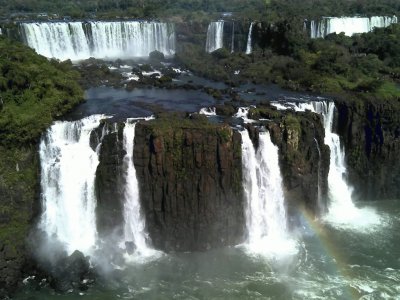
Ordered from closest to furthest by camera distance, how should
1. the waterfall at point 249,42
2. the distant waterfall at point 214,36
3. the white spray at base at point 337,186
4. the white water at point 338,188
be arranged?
the white spray at base at point 337,186 → the white water at point 338,188 → the waterfall at point 249,42 → the distant waterfall at point 214,36

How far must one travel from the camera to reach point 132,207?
2405 cm

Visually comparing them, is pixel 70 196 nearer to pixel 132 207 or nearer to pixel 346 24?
pixel 132 207

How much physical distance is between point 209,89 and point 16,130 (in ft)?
47.9

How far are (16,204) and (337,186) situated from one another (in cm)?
Answer: 1811

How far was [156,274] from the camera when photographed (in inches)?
866

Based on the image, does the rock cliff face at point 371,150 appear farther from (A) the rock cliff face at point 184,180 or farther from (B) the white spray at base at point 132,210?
(B) the white spray at base at point 132,210

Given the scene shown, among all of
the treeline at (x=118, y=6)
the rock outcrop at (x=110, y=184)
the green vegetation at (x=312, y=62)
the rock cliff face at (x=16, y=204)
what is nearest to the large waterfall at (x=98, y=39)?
the green vegetation at (x=312, y=62)

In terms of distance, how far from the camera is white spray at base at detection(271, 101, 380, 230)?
27.1 meters

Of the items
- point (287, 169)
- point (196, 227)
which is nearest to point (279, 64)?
point (287, 169)

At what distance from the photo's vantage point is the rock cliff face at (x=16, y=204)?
2183cm

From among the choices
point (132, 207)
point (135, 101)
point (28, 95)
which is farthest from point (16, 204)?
point (135, 101)

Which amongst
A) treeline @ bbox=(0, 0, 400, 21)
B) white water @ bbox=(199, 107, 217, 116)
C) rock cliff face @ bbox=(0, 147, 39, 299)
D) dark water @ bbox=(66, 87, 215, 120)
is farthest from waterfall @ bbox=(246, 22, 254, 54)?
rock cliff face @ bbox=(0, 147, 39, 299)

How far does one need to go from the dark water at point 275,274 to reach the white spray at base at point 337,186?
1561 mm

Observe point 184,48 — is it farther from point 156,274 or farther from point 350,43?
point 156,274
